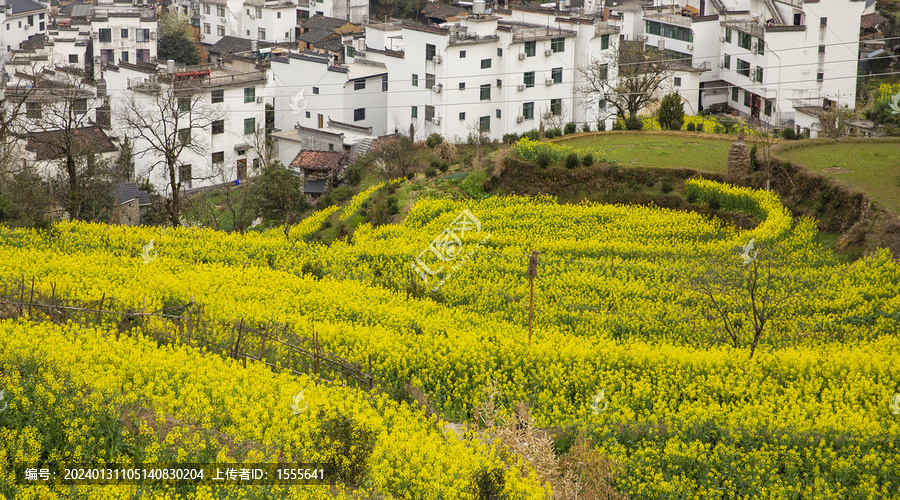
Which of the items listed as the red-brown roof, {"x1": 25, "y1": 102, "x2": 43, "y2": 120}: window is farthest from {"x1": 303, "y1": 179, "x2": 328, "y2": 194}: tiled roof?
{"x1": 25, "y1": 102, "x2": 43, "y2": 120}: window

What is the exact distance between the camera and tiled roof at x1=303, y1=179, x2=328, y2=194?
47.4m

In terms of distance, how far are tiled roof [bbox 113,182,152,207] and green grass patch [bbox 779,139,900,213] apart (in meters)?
27.7

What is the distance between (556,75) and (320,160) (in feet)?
53.3

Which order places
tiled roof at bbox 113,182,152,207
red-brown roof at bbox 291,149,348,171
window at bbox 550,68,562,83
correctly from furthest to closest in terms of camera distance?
window at bbox 550,68,562,83
red-brown roof at bbox 291,149,348,171
tiled roof at bbox 113,182,152,207

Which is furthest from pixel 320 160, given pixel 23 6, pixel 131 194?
pixel 23 6

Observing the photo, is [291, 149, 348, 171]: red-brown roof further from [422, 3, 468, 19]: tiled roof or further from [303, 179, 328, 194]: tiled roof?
[422, 3, 468, 19]: tiled roof

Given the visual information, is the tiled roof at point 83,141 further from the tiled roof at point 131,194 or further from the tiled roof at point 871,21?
the tiled roof at point 871,21

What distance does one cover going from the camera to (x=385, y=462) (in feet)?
40.5

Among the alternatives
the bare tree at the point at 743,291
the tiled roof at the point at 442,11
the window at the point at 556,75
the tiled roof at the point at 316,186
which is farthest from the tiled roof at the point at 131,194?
the tiled roof at the point at 442,11

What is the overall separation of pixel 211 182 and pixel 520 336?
122 ft

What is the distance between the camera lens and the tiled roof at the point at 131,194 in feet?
132

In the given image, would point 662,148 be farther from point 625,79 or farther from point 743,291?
point 625,79

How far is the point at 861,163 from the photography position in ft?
95.8

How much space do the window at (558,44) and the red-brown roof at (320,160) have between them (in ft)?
49.2
